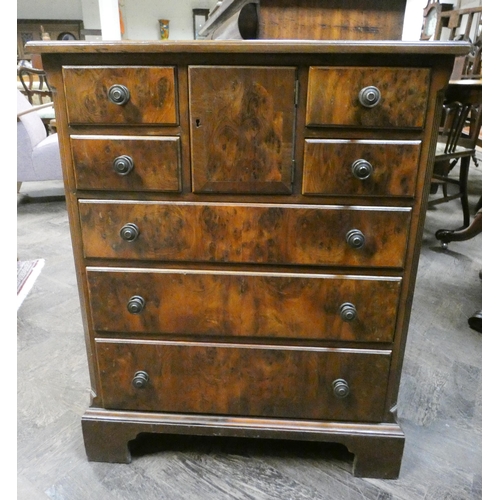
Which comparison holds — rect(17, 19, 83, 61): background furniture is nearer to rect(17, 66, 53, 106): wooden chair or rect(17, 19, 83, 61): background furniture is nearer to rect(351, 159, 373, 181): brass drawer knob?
rect(17, 66, 53, 106): wooden chair

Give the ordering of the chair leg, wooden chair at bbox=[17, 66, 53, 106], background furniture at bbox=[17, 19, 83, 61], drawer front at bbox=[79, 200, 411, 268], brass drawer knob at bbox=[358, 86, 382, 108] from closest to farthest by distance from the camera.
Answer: brass drawer knob at bbox=[358, 86, 382, 108] < drawer front at bbox=[79, 200, 411, 268] < the chair leg < wooden chair at bbox=[17, 66, 53, 106] < background furniture at bbox=[17, 19, 83, 61]

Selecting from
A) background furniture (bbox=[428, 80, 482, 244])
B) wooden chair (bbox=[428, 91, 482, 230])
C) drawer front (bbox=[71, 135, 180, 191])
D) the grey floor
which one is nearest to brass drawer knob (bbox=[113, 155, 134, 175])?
drawer front (bbox=[71, 135, 180, 191])

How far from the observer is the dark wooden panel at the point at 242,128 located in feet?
2.65

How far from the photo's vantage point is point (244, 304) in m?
0.97

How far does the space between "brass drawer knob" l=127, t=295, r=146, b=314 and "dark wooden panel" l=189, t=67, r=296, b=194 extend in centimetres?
29

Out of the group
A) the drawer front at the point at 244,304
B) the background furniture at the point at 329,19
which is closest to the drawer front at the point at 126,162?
the drawer front at the point at 244,304

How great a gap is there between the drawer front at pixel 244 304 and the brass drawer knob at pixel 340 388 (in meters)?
0.12

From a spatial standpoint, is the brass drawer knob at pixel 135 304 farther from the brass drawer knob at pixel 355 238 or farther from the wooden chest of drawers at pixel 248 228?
the brass drawer knob at pixel 355 238

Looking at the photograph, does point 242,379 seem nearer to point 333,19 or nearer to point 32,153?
point 333,19

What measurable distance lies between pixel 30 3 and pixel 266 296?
11.9m

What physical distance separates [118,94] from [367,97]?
0.48 metres

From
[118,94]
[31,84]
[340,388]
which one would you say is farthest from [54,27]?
[340,388]

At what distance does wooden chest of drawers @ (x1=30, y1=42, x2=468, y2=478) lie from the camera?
807mm
